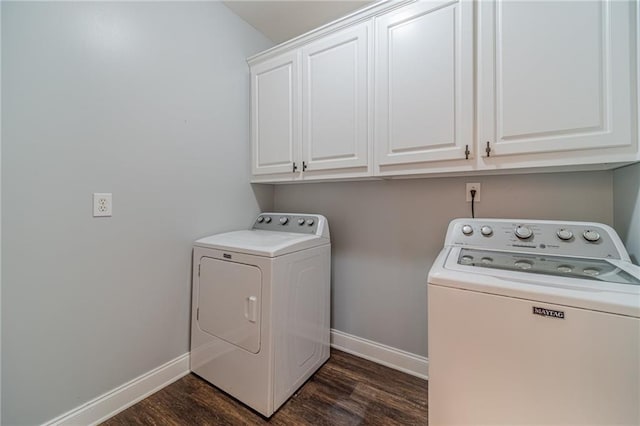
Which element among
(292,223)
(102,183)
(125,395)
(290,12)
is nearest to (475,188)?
(292,223)

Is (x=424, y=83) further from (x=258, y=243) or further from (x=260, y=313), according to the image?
(x=260, y=313)

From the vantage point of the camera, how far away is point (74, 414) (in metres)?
1.26

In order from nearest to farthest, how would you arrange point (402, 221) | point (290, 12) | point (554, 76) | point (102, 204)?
point (554, 76) < point (102, 204) < point (402, 221) < point (290, 12)

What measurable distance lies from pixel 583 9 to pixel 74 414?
289 centimetres

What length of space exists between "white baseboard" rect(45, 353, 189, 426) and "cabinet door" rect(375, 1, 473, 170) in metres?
1.82

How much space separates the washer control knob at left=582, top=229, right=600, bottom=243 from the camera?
1135 mm

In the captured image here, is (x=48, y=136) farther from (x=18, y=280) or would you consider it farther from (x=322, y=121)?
(x=322, y=121)

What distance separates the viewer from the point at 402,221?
181cm

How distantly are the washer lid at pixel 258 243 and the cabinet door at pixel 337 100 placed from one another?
1.67ft

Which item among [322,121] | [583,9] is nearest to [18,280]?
[322,121]

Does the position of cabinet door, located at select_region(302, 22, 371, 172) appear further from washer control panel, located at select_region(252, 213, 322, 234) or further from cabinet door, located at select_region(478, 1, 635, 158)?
cabinet door, located at select_region(478, 1, 635, 158)

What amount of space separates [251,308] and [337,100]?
1359 millimetres

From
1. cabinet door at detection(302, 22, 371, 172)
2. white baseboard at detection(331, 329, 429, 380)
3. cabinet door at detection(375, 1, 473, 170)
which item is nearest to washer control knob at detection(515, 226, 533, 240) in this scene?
cabinet door at detection(375, 1, 473, 170)

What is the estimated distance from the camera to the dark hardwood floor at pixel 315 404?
4.47ft
